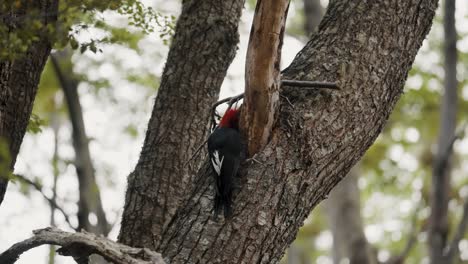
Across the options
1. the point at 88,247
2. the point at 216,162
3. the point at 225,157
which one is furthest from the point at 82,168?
the point at 88,247

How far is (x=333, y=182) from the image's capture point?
4.05 meters

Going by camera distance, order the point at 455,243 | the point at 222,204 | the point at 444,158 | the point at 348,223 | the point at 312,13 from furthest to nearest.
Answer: the point at 312,13 < the point at 348,223 < the point at 444,158 < the point at 455,243 < the point at 222,204

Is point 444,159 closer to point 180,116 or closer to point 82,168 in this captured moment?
point 82,168

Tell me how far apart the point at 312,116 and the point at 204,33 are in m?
1.66

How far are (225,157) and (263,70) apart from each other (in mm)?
512

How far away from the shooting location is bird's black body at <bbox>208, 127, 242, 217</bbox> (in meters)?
3.76

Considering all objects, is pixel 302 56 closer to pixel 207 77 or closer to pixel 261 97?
pixel 261 97

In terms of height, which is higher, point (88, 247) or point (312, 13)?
point (312, 13)

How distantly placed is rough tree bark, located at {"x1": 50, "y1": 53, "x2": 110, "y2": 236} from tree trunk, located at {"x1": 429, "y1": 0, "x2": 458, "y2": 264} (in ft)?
12.8

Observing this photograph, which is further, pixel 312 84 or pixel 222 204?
pixel 312 84

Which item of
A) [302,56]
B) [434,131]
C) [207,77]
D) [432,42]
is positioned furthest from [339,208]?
[302,56]

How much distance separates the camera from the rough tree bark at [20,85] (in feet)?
12.9

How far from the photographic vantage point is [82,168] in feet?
26.8

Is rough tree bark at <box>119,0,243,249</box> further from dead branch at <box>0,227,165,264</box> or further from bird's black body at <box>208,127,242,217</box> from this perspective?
dead branch at <box>0,227,165,264</box>
